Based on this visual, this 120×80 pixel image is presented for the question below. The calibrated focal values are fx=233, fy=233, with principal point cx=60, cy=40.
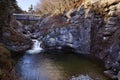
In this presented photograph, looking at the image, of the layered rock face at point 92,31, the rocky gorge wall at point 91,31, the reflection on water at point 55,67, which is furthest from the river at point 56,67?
the layered rock face at point 92,31

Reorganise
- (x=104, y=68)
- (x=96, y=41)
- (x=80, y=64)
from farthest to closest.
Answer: (x=96, y=41), (x=80, y=64), (x=104, y=68)

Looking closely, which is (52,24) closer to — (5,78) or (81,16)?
(81,16)

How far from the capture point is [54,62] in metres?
41.2

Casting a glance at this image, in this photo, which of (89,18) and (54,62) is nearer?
(54,62)

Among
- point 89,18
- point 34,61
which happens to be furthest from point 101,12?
point 34,61

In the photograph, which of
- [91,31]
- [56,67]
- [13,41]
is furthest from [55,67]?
[13,41]

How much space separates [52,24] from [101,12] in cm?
1801

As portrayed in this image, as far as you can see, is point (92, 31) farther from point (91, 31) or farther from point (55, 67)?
point (55, 67)

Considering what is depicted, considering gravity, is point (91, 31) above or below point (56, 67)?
above

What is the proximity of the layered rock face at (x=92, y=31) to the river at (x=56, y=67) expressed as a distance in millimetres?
3572

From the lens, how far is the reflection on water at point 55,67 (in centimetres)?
3184

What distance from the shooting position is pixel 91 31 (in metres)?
51.5

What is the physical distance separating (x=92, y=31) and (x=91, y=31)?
228 mm

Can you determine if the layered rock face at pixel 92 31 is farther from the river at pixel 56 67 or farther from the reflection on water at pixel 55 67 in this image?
the reflection on water at pixel 55 67
